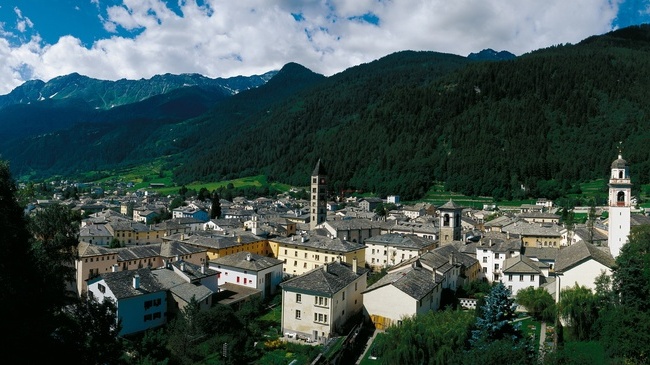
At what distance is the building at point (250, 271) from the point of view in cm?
4978

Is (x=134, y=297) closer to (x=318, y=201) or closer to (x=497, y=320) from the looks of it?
(x=497, y=320)

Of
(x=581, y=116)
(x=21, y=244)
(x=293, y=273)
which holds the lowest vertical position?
(x=293, y=273)

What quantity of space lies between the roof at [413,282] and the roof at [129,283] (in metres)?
18.2

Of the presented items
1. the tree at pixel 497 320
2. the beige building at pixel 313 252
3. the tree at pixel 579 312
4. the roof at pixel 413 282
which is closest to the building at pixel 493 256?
the beige building at pixel 313 252

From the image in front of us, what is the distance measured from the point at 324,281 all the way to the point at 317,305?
1993 mm

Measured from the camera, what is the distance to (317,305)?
1496 inches

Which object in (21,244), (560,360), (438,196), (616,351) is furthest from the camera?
(438,196)

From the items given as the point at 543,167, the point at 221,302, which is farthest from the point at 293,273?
the point at 543,167

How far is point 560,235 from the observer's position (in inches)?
3088

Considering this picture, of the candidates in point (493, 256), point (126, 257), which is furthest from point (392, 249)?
point (126, 257)

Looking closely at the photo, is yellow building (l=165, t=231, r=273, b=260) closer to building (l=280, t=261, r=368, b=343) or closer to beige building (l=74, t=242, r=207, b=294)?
beige building (l=74, t=242, r=207, b=294)

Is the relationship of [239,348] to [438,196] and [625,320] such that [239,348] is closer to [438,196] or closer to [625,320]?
[625,320]

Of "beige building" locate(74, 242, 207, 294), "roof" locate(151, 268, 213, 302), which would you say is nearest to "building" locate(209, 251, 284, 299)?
"beige building" locate(74, 242, 207, 294)

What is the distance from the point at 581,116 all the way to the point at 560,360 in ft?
610
